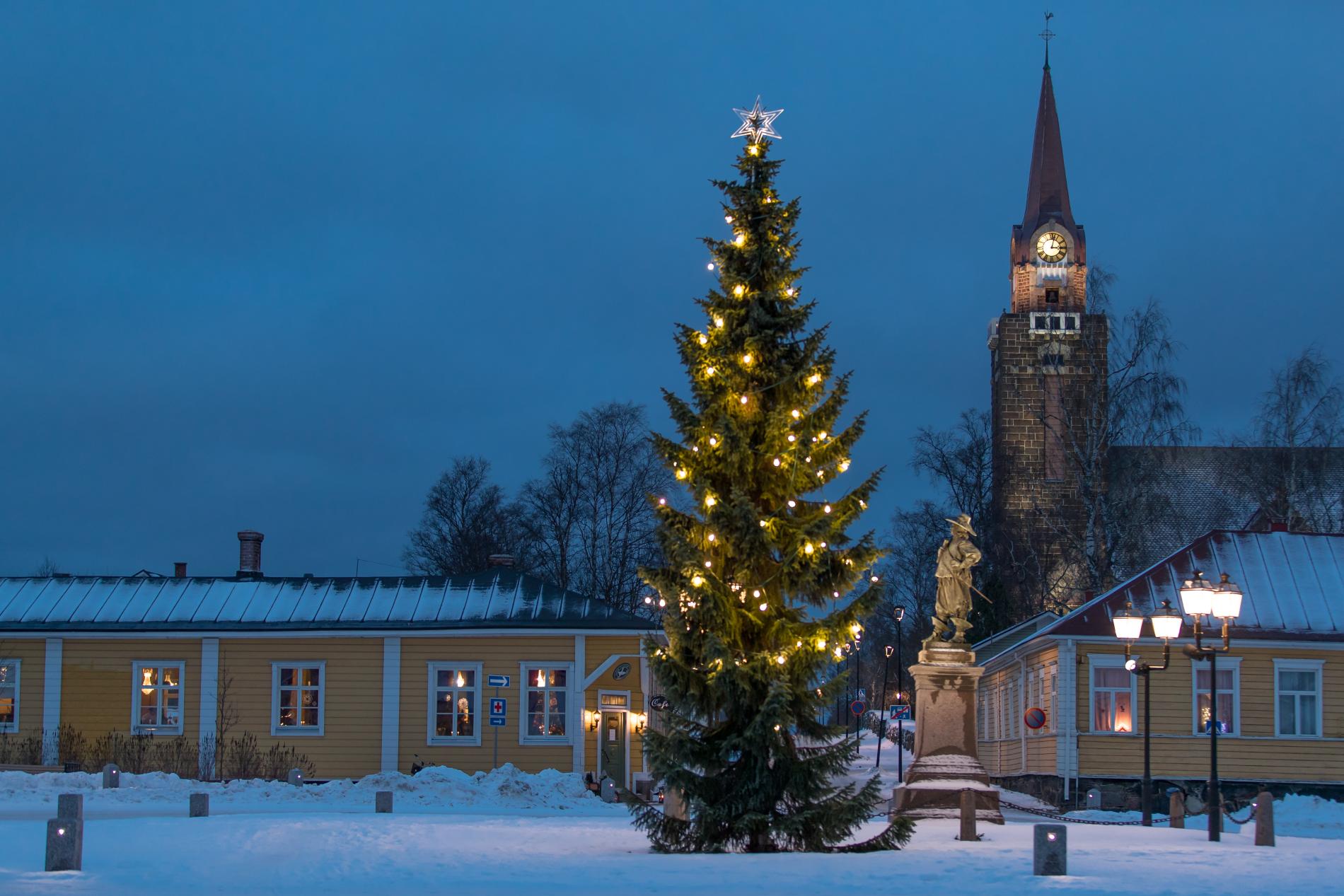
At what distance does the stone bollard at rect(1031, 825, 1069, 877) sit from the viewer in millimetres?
14422

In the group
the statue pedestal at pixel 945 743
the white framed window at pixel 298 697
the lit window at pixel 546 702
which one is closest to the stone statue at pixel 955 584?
the statue pedestal at pixel 945 743

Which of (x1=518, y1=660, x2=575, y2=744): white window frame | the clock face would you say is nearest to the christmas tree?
(x1=518, y1=660, x2=575, y2=744): white window frame

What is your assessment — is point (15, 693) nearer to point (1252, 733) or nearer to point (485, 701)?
point (485, 701)

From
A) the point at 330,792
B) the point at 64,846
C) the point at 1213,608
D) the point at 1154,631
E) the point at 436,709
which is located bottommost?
the point at 330,792

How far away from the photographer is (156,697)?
34719 mm

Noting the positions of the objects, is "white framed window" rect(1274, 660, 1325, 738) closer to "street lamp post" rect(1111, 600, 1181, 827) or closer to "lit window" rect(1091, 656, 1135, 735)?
"lit window" rect(1091, 656, 1135, 735)

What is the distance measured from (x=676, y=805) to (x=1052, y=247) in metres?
66.9

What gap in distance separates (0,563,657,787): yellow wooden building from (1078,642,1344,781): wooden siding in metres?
10.8

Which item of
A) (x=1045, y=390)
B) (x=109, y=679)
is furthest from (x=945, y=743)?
(x=1045, y=390)

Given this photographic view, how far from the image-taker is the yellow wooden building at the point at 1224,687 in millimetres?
32438

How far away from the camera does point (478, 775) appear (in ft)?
96.9

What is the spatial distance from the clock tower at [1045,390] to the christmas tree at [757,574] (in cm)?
2899

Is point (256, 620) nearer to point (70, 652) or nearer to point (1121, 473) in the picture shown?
point (70, 652)

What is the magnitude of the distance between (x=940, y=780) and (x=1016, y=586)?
43482 millimetres
